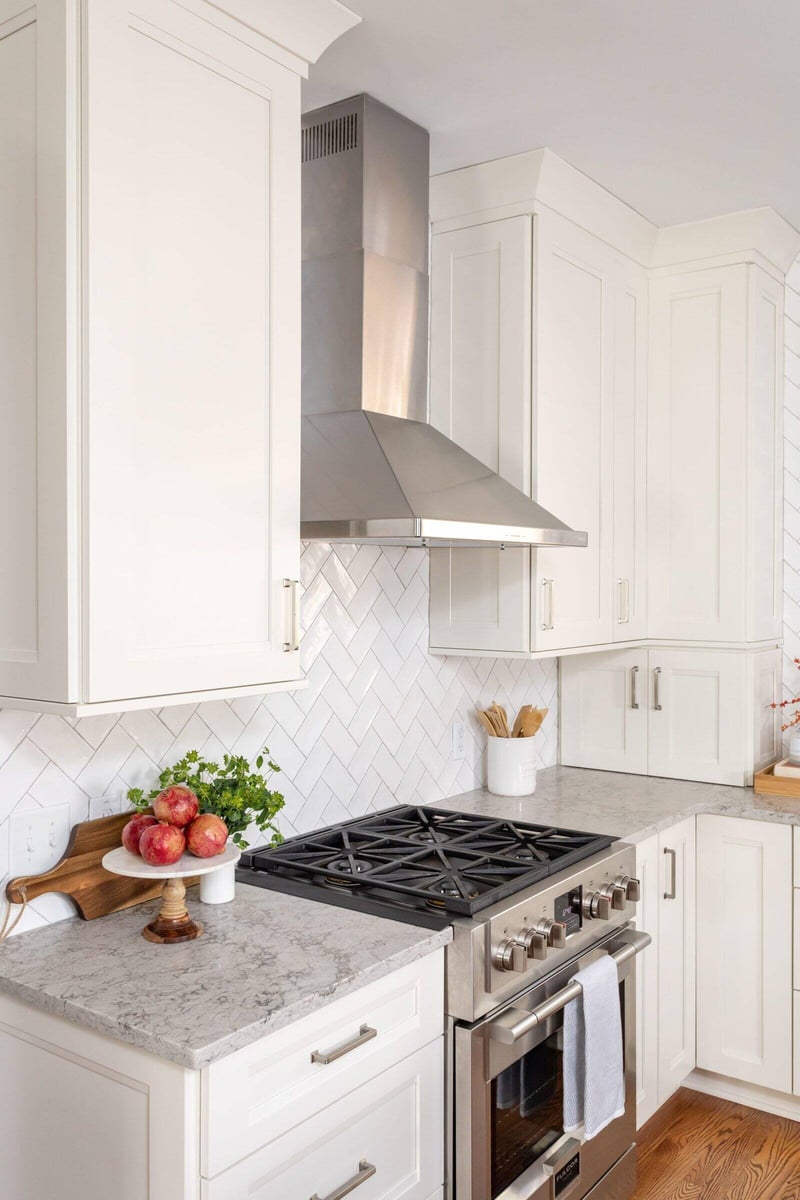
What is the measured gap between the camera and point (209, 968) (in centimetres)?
163

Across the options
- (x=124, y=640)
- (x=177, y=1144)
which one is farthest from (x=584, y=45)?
(x=177, y=1144)

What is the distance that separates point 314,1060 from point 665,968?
5.10 ft

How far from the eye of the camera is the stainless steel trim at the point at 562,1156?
205 cm

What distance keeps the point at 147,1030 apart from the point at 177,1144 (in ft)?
0.52

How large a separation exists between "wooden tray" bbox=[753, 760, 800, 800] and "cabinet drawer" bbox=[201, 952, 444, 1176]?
1.58 meters

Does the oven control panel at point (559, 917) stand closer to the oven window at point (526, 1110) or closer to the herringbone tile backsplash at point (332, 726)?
the oven window at point (526, 1110)

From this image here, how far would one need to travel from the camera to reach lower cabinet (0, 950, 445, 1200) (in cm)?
140

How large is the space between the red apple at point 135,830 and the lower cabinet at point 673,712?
1992 millimetres

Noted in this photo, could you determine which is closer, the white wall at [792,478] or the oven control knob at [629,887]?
the oven control knob at [629,887]

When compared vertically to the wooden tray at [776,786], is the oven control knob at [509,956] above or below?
below

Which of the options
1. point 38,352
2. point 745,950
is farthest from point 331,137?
point 745,950

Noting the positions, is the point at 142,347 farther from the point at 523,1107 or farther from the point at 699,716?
the point at 699,716

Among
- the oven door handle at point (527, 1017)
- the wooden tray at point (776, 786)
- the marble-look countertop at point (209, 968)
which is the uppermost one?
the wooden tray at point (776, 786)

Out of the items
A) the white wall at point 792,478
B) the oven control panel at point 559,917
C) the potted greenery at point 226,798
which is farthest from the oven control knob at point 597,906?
the white wall at point 792,478
